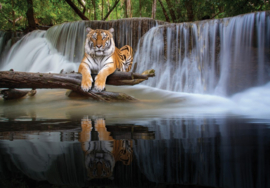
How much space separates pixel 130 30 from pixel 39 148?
950cm

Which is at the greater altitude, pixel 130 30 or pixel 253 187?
pixel 130 30

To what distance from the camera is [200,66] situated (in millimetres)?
Answer: 7344

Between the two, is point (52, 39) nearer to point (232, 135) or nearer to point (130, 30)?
point (130, 30)

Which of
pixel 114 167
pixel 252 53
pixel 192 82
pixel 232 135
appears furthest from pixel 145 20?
pixel 114 167

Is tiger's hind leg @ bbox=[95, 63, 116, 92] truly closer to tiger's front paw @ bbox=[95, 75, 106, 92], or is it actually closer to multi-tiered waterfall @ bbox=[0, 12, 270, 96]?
tiger's front paw @ bbox=[95, 75, 106, 92]

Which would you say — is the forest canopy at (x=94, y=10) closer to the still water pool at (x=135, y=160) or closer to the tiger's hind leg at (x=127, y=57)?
the tiger's hind leg at (x=127, y=57)

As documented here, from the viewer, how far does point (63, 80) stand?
180 inches

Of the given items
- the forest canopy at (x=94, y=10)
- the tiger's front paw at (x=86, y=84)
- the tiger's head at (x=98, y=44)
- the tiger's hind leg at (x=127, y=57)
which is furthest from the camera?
the forest canopy at (x=94, y=10)

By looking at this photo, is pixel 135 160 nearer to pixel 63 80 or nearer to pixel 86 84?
pixel 86 84

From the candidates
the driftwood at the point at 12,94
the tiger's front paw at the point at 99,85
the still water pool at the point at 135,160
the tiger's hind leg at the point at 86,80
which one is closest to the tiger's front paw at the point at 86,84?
the tiger's hind leg at the point at 86,80

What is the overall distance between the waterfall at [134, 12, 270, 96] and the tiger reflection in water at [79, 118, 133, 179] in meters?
6.04

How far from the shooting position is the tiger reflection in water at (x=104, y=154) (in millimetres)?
894

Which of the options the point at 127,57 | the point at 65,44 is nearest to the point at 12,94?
the point at 127,57

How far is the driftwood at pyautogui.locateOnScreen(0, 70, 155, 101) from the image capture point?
4.37 metres
